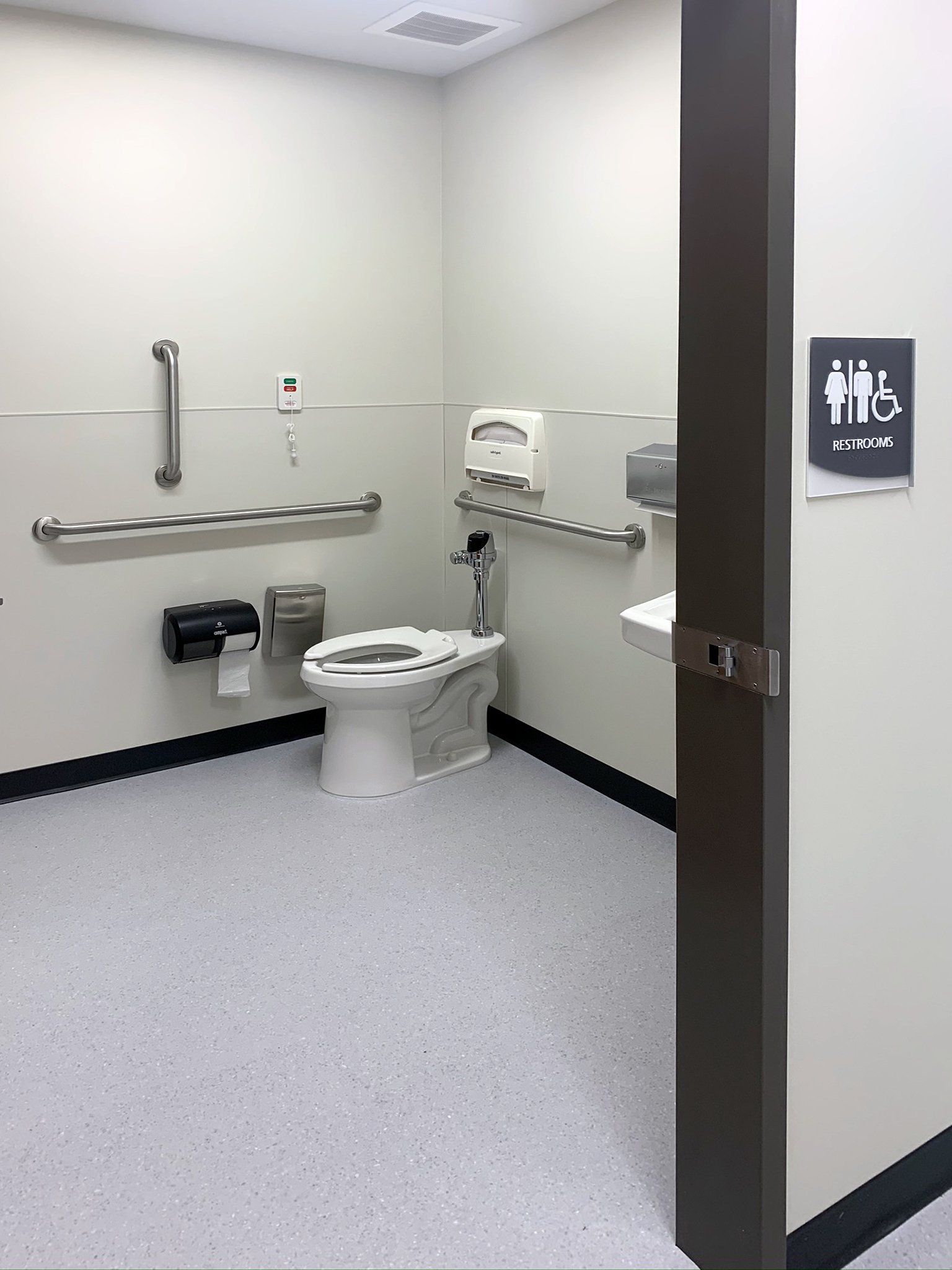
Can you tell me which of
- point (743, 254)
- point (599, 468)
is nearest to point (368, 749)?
point (599, 468)

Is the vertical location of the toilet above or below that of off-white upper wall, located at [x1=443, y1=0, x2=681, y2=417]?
below

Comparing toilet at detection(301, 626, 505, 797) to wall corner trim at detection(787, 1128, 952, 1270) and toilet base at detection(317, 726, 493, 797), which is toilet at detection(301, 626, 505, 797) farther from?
wall corner trim at detection(787, 1128, 952, 1270)

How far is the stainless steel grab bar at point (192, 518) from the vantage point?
11.0 ft

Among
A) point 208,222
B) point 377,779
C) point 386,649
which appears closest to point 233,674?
point 386,649

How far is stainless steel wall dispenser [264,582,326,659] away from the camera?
12.5 ft

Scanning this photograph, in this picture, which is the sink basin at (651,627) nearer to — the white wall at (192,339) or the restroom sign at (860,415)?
the restroom sign at (860,415)

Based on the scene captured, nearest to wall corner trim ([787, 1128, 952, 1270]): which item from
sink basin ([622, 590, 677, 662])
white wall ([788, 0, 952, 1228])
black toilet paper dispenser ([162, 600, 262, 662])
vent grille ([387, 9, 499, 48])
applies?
white wall ([788, 0, 952, 1228])

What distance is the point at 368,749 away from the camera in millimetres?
3477

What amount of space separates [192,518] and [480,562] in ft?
3.17

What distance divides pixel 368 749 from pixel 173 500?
103 centimetres

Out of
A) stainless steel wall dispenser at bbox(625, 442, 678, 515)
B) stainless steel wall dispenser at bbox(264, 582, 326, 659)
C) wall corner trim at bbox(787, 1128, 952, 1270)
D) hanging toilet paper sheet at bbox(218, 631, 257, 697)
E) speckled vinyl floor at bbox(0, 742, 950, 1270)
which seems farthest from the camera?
stainless steel wall dispenser at bbox(264, 582, 326, 659)

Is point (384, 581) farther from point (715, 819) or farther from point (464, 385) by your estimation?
point (715, 819)

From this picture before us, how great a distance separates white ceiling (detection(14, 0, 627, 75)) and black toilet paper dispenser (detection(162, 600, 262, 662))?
5.71 ft

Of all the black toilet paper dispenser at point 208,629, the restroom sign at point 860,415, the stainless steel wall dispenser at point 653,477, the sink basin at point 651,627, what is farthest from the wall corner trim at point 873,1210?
the black toilet paper dispenser at point 208,629
